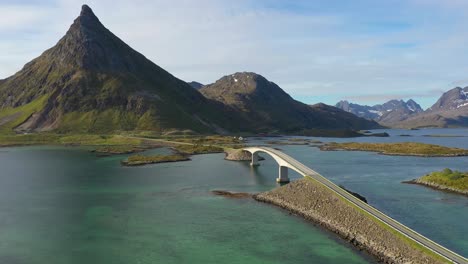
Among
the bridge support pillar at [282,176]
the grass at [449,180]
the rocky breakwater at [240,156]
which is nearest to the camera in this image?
the grass at [449,180]

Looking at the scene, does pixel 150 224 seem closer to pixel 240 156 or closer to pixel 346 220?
pixel 346 220

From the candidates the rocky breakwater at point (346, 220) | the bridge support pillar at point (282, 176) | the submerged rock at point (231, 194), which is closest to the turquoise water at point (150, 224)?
the rocky breakwater at point (346, 220)

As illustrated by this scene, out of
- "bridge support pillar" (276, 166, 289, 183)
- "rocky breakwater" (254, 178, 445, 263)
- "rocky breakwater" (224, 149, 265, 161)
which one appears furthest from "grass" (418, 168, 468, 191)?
"rocky breakwater" (224, 149, 265, 161)

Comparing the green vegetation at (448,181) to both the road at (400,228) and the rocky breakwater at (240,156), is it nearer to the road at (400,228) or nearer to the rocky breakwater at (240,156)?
the road at (400,228)

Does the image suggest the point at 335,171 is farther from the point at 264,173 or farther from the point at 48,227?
the point at 48,227

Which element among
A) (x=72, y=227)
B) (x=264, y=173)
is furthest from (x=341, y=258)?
(x=264, y=173)
